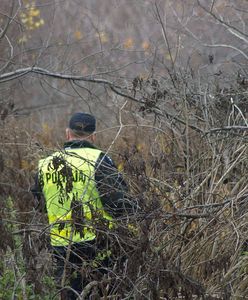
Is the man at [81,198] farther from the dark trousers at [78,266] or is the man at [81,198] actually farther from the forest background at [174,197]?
the forest background at [174,197]

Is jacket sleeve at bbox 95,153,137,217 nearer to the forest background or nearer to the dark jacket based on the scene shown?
the dark jacket

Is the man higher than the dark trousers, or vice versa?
the man

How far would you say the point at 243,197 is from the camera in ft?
21.7

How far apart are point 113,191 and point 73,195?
0.73 meters

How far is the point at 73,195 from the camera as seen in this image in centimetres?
570

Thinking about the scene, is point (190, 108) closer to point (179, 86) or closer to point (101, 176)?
point (179, 86)

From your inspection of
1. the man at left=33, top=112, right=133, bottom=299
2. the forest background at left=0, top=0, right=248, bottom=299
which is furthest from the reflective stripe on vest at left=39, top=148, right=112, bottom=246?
the forest background at left=0, top=0, right=248, bottom=299

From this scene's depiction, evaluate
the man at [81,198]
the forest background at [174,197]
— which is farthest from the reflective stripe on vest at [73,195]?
the forest background at [174,197]

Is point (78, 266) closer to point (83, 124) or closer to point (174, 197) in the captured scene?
point (174, 197)

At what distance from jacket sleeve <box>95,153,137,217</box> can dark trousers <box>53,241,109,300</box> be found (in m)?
0.34

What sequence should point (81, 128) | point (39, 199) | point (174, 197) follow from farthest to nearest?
point (39, 199) → point (81, 128) → point (174, 197)

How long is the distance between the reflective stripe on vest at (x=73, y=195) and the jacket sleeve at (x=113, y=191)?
0.06m

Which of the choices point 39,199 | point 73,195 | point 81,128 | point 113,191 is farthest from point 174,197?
point 73,195

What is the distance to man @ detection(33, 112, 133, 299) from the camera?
5.78 meters
